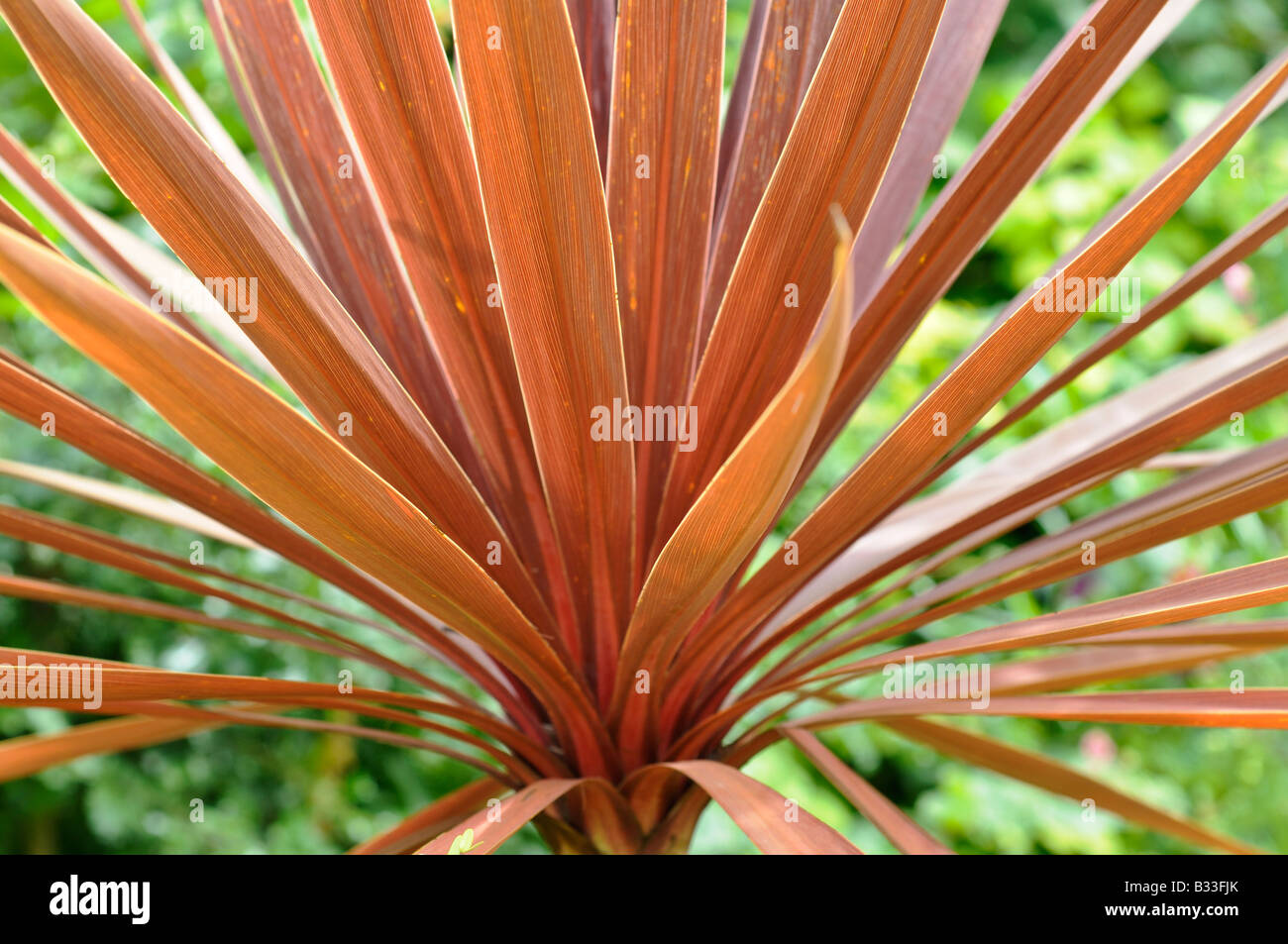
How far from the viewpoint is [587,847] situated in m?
0.53

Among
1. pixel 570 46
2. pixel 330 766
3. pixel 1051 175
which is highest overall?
pixel 1051 175

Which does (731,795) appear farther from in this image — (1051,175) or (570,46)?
(1051,175)

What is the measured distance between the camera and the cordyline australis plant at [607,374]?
0.36 meters

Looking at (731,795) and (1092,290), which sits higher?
(1092,290)

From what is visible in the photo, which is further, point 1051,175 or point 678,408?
point 1051,175

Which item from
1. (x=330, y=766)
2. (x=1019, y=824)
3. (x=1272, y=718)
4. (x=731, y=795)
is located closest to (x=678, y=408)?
(x=731, y=795)

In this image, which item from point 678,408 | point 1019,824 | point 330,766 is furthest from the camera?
point 1019,824

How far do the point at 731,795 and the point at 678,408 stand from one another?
0.21 meters

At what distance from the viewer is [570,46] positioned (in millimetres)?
355

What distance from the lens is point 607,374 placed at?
0.43m

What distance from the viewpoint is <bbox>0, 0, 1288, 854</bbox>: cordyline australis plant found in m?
0.36

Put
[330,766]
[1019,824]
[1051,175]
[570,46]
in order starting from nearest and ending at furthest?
[570,46]
[330,766]
[1019,824]
[1051,175]
